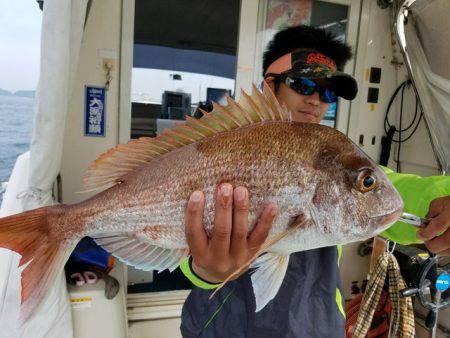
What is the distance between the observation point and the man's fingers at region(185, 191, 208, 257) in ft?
3.18

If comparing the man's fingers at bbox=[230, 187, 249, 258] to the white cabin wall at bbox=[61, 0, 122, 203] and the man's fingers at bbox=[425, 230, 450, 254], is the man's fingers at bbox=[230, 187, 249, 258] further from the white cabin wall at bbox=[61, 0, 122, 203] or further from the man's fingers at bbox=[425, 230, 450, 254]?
the white cabin wall at bbox=[61, 0, 122, 203]

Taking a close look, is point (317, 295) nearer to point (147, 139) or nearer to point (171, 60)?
point (147, 139)

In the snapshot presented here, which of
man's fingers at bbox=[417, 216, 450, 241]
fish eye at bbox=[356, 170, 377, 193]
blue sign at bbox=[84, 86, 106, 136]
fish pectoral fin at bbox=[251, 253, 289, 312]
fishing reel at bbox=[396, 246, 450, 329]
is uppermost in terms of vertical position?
blue sign at bbox=[84, 86, 106, 136]

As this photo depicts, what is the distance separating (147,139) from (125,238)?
31cm

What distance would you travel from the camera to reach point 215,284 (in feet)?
3.90

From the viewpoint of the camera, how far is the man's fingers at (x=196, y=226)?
97 centimetres

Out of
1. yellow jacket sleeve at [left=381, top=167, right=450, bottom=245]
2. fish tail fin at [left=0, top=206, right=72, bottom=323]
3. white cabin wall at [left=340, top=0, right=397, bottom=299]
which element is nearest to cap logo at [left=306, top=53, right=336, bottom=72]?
yellow jacket sleeve at [left=381, top=167, right=450, bottom=245]

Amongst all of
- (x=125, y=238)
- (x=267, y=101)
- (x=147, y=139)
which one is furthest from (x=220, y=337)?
(x=267, y=101)

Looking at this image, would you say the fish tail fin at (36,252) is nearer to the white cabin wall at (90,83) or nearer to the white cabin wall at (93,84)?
the white cabin wall at (93,84)

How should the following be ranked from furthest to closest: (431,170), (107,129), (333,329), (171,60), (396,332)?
(171,60) → (431,170) → (107,129) → (396,332) → (333,329)

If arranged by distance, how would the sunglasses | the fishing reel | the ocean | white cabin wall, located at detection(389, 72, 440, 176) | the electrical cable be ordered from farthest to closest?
1. the ocean
2. the electrical cable
3. white cabin wall, located at detection(389, 72, 440, 176)
4. the fishing reel
5. the sunglasses

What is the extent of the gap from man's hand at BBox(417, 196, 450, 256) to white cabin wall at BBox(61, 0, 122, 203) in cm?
235

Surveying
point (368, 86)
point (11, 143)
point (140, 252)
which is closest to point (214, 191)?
point (140, 252)

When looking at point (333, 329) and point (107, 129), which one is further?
point (107, 129)
